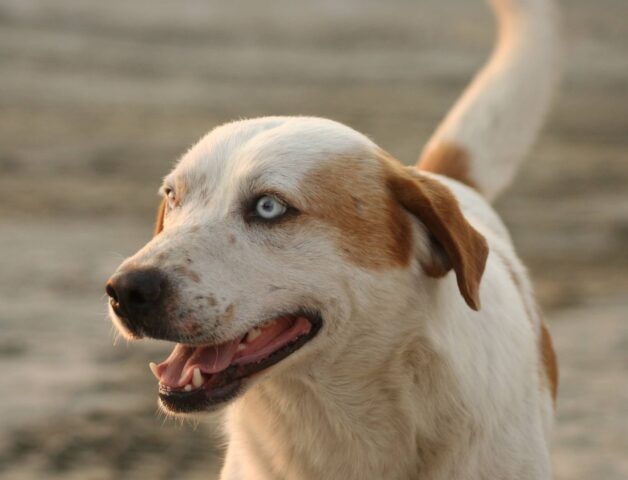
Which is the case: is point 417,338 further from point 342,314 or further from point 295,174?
point 295,174

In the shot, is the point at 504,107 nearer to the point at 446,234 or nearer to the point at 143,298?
the point at 446,234

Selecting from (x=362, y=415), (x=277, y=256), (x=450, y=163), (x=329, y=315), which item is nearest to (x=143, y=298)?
(x=277, y=256)

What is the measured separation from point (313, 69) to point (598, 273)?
879cm

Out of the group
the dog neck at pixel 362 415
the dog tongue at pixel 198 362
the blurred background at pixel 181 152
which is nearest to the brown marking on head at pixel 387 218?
the dog neck at pixel 362 415

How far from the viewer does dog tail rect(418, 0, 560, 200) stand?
4.80 metres

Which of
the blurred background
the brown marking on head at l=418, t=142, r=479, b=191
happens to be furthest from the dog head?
the blurred background

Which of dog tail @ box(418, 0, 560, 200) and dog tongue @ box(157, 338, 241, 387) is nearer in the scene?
dog tongue @ box(157, 338, 241, 387)

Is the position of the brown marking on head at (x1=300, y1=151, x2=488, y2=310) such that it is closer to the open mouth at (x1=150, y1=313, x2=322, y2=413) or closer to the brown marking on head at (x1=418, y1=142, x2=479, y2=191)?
the open mouth at (x1=150, y1=313, x2=322, y2=413)

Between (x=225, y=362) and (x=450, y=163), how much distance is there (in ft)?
6.51

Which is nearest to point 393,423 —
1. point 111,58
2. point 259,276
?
point 259,276

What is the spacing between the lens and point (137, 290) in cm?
290

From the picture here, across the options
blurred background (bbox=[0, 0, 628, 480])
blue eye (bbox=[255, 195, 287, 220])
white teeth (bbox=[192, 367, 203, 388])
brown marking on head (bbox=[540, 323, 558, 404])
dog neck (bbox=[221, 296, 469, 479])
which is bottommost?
blurred background (bbox=[0, 0, 628, 480])

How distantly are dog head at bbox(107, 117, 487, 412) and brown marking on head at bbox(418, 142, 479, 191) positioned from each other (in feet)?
4.41

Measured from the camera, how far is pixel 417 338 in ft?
10.7
